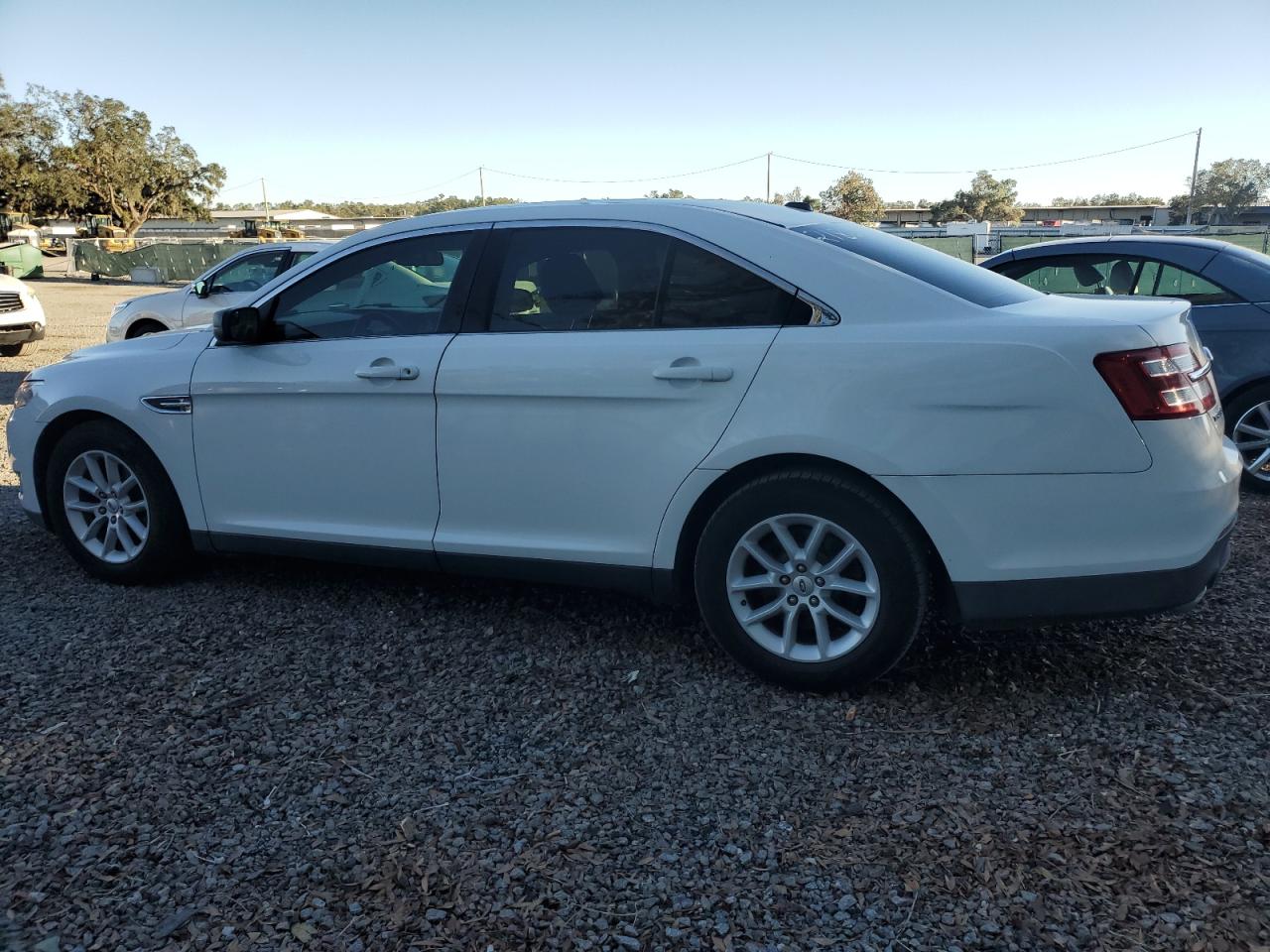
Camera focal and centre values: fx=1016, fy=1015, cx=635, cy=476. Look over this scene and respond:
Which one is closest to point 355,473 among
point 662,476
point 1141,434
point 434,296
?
point 434,296

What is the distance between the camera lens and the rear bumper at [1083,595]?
3.18 meters

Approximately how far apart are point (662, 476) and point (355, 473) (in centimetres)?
137

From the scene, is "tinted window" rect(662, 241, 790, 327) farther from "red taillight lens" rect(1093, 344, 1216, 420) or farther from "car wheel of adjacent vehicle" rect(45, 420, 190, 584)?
"car wheel of adjacent vehicle" rect(45, 420, 190, 584)

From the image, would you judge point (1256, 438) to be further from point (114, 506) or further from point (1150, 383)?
point (114, 506)

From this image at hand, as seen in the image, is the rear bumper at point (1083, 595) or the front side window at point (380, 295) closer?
the rear bumper at point (1083, 595)

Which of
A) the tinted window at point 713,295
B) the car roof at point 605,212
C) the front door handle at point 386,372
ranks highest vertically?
the car roof at point 605,212

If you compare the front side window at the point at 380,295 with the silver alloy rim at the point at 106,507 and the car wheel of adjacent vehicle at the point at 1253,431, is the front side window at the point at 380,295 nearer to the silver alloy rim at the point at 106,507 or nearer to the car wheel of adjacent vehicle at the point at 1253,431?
the silver alloy rim at the point at 106,507

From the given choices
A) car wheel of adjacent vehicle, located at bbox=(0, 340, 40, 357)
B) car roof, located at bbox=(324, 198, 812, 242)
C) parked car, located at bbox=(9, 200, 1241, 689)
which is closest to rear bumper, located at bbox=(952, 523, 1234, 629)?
parked car, located at bbox=(9, 200, 1241, 689)

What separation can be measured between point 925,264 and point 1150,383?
0.93 m

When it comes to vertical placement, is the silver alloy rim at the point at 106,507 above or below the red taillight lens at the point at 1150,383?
below

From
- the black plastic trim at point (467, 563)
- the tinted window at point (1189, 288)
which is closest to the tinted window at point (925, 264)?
the black plastic trim at point (467, 563)

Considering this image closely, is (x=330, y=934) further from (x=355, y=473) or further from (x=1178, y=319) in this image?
(x=1178, y=319)

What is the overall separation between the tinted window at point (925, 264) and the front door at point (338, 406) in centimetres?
146

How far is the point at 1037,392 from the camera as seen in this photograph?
3.13m
